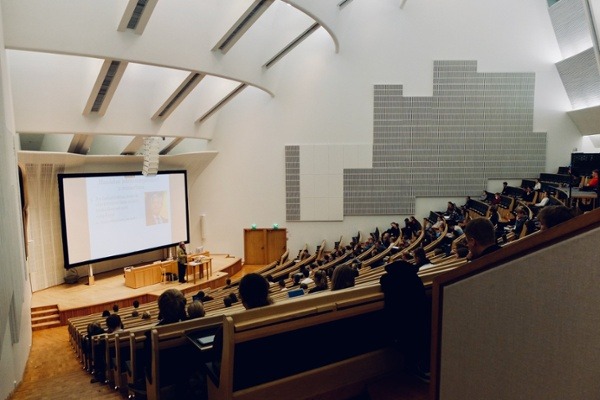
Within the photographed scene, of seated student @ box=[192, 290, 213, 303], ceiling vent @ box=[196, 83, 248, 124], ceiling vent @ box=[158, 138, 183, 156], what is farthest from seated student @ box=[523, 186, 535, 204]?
ceiling vent @ box=[158, 138, 183, 156]

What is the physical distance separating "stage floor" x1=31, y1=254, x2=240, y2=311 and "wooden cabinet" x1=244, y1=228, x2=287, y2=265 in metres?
1.37

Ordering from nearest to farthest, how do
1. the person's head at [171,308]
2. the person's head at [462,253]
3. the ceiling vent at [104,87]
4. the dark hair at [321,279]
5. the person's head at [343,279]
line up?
the person's head at [343,279] → the person's head at [171,308] → the person's head at [462,253] → the dark hair at [321,279] → the ceiling vent at [104,87]

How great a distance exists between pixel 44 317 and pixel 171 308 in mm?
6881

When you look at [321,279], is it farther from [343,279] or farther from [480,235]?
[480,235]

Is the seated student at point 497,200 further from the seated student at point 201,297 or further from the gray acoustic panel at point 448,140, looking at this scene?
the seated student at point 201,297

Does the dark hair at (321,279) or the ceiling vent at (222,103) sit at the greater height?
the ceiling vent at (222,103)

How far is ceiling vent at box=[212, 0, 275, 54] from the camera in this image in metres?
7.04

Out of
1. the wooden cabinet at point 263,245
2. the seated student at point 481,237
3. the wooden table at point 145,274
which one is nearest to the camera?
the seated student at point 481,237

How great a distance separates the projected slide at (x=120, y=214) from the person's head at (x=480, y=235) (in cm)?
994

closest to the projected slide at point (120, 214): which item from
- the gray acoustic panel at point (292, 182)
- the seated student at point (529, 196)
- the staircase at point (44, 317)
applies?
the staircase at point (44, 317)

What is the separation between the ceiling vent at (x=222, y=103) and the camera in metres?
10.4

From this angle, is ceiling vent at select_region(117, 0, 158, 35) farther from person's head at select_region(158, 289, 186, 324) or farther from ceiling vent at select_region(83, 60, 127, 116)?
person's head at select_region(158, 289, 186, 324)

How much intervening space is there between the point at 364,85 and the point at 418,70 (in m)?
1.64

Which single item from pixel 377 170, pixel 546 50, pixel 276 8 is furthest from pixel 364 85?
pixel 546 50
